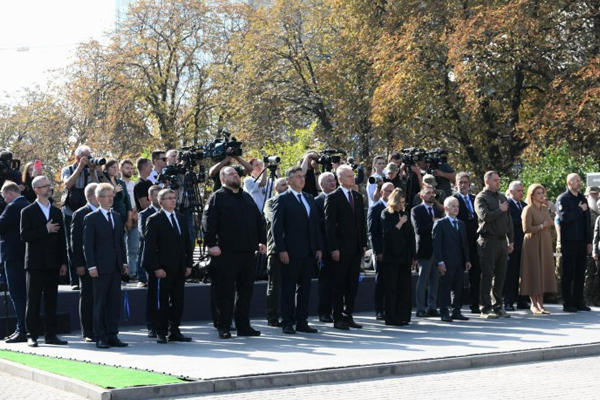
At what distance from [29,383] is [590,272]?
10.3 metres

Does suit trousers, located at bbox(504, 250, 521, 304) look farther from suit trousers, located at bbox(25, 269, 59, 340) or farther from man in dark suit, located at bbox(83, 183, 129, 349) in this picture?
suit trousers, located at bbox(25, 269, 59, 340)

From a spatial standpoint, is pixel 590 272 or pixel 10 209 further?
pixel 590 272

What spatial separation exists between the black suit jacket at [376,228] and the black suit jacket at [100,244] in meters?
3.91

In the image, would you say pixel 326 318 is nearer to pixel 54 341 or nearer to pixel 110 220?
pixel 110 220

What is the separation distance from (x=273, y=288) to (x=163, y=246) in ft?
7.16

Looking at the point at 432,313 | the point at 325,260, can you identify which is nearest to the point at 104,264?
the point at 325,260

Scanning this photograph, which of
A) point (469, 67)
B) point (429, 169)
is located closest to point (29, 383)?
point (429, 169)

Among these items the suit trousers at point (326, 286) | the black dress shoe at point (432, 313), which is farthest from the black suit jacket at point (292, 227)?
the black dress shoe at point (432, 313)

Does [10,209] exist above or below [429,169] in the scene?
below

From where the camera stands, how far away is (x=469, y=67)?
103 feet

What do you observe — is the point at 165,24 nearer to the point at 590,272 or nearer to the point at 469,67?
the point at 469,67

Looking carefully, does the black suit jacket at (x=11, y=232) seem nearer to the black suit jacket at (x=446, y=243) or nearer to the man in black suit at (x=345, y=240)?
the man in black suit at (x=345, y=240)

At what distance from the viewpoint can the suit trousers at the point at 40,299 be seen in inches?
528

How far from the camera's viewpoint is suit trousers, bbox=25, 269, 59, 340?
13.4 meters
